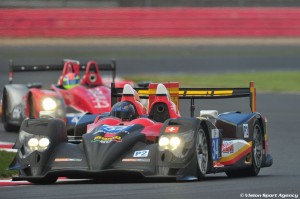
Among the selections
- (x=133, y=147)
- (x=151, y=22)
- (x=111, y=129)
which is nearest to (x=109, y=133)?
(x=111, y=129)

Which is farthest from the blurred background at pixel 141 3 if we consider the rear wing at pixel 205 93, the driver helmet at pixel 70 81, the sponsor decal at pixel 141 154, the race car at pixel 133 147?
the sponsor decal at pixel 141 154

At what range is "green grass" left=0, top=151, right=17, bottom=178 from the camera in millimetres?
14141

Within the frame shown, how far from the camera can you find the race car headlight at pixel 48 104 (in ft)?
70.4

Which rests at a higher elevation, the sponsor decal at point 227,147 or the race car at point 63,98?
the race car at point 63,98

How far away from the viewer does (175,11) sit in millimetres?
48094

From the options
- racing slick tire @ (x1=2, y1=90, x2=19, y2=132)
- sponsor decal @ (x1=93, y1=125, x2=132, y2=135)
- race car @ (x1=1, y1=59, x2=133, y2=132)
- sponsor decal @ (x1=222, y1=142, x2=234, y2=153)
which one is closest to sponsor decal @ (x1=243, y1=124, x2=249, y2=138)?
sponsor decal @ (x1=222, y1=142, x2=234, y2=153)

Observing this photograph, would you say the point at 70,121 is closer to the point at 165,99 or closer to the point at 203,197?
the point at 165,99

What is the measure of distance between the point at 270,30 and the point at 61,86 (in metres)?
27.2

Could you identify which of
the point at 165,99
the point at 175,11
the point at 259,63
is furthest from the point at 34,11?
the point at 165,99

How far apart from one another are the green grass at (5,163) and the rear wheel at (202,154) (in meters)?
2.76

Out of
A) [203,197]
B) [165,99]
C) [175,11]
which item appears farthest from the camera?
[175,11]

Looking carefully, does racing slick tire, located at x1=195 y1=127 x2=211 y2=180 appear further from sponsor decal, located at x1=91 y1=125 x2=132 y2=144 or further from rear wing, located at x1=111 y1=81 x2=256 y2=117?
rear wing, located at x1=111 y1=81 x2=256 y2=117

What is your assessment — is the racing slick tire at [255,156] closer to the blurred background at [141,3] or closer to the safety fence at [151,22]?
the safety fence at [151,22]

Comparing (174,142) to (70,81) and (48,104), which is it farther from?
(70,81)
